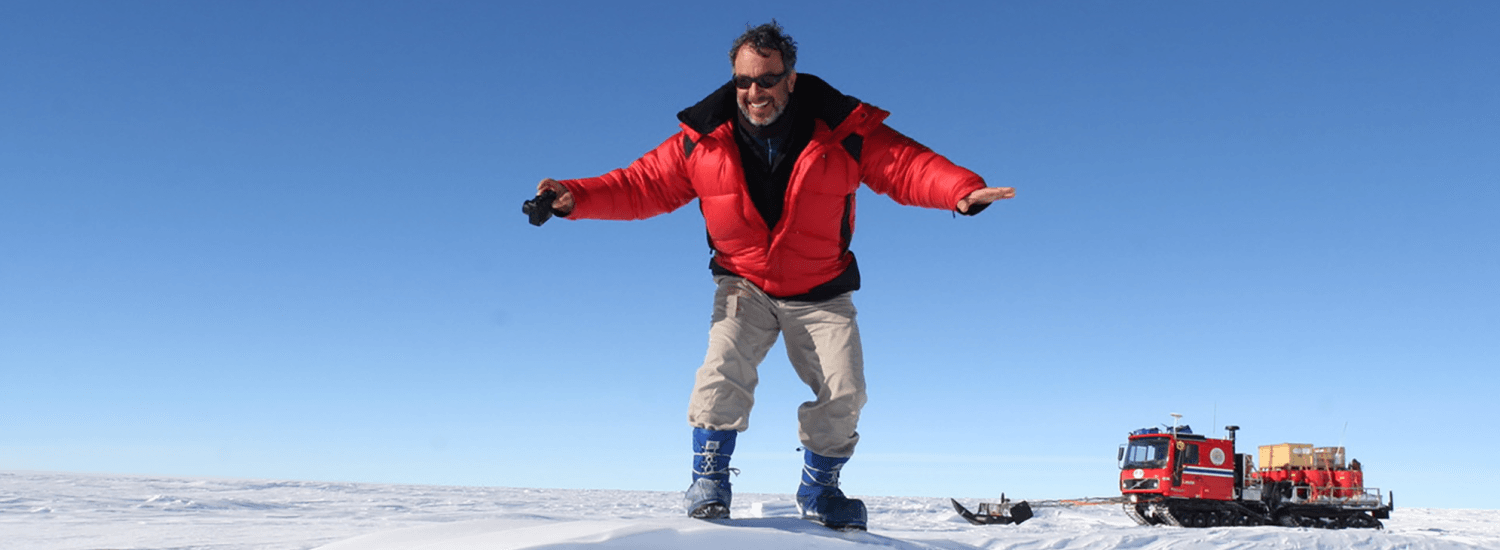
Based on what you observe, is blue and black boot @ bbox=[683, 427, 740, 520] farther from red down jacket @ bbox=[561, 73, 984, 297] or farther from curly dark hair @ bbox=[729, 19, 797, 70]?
curly dark hair @ bbox=[729, 19, 797, 70]

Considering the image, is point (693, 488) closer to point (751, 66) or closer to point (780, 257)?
point (780, 257)

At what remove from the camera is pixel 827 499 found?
3732mm

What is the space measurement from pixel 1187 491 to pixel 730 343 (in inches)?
528

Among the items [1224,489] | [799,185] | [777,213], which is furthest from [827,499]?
[1224,489]

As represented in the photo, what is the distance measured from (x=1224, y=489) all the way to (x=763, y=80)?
47.1 ft

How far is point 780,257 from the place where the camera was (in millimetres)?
3572

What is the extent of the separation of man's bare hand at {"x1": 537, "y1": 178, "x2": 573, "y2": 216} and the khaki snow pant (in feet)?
2.16

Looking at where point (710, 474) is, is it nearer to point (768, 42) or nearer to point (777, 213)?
point (777, 213)

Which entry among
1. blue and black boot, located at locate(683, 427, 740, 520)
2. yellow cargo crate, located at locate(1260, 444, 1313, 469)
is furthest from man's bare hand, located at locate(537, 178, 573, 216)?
yellow cargo crate, located at locate(1260, 444, 1313, 469)

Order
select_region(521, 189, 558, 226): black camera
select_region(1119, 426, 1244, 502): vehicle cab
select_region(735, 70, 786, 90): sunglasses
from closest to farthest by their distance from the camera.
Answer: select_region(521, 189, 558, 226): black camera < select_region(735, 70, 786, 90): sunglasses < select_region(1119, 426, 1244, 502): vehicle cab

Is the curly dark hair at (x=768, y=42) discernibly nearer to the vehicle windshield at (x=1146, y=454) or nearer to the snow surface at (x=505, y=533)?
the snow surface at (x=505, y=533)

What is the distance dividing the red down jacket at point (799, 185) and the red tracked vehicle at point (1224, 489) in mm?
12886

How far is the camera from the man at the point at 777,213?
11.5 ft

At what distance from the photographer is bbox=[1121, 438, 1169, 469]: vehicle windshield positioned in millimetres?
14859
